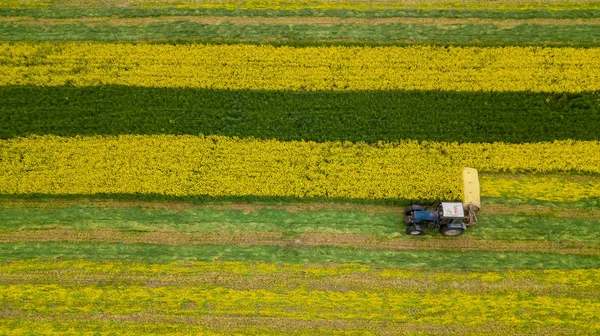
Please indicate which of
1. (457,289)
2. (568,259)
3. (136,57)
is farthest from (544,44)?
(136,57)

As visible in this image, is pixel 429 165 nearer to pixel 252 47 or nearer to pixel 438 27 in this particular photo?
pixel 438 27

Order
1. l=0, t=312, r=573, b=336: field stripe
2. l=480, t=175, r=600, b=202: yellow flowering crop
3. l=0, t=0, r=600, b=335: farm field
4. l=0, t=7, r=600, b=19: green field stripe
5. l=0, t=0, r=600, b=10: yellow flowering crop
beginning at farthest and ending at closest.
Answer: l=0, t=0, r=600, b=10: yellow flowering crop → l=0, t=7, r=600, b=19: green field stripe → l=480, t=175, r=600, b=202: yellow flowering crop → l=0, t=0, r=600, b=335: farm field → l=0, t=312, r=573, b=336: field stripe

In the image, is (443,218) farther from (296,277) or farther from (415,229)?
(296,277)

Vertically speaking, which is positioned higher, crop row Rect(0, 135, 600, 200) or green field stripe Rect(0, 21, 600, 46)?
green field stripe Rect(0, 21, 600, 46)

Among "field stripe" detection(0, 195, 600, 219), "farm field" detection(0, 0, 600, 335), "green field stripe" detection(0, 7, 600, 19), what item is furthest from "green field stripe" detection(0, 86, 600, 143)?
"green field stripe" detection(0, 7, 600, 19)

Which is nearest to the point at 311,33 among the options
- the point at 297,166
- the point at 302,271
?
the point at 297,166

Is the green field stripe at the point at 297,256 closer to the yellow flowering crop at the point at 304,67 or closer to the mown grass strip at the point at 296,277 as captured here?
the mown grass strip at the point at 296,277

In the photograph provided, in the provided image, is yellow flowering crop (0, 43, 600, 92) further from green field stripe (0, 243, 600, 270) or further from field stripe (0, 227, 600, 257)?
green field stripe (0, 243, 600, 270)
